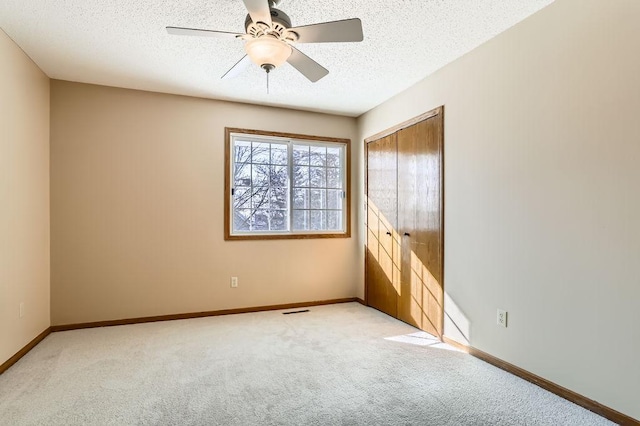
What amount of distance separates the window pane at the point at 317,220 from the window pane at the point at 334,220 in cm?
8

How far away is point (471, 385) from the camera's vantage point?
227cm

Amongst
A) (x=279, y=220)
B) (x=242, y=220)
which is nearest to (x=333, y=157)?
Result: (x=279, y=220)

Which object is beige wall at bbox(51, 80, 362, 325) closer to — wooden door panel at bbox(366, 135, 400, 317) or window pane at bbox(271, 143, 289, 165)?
window pane at bbox(271, 143, 289, 165)

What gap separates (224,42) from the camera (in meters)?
2.65

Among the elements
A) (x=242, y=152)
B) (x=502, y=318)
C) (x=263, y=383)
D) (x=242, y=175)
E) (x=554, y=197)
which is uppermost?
(x=242, y=152)

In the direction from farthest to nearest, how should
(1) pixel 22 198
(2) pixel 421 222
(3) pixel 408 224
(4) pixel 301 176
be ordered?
(4) pixel 301 176
(3) pixel 408 224
(2) pixel 421 222
(1) pixel 22 198

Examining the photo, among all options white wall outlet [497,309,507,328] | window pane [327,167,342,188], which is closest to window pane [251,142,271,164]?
window pane [327,167,342,188]

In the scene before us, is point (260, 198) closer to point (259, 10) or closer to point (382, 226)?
point (382, 226)

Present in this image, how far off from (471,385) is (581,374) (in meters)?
0.62

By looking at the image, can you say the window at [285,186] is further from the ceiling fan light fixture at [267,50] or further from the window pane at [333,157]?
the ceiling fan light fixture at [267,50]

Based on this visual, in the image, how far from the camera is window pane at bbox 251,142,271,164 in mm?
4180

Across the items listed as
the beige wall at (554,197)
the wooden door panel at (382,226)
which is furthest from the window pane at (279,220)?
the beige wall at (554,197)

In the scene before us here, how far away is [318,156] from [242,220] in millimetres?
1281

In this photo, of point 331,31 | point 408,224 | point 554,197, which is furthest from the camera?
point 408,224
